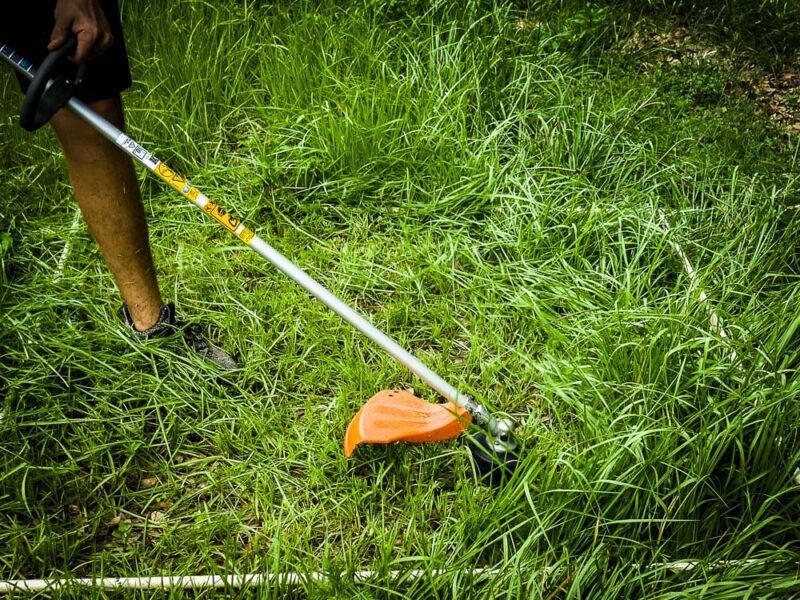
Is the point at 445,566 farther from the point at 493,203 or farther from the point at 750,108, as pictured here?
the point at 750,108

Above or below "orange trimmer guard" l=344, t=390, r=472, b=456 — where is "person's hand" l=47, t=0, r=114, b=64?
above

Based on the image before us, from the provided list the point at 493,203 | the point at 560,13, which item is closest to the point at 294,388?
the point at 493,203

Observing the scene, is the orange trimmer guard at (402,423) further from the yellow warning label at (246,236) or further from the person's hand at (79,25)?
the person's hand at (79,25)

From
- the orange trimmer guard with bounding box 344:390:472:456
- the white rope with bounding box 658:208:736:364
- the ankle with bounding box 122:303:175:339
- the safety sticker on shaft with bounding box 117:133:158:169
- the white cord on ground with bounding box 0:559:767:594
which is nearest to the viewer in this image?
the white cord on ground with bounding box 0:559:767:594

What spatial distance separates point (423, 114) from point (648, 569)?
2.05 m

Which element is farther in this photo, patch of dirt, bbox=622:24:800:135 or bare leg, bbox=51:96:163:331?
patch of dirt, bbox=622:24:800:135

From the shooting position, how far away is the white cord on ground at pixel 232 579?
1697 mm

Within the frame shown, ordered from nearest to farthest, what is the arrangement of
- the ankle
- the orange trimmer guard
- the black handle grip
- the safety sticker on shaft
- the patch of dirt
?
→ the black handle grip → the safety sticker on shaft → the orange trimmer guard → the ankle → the patch of dirt

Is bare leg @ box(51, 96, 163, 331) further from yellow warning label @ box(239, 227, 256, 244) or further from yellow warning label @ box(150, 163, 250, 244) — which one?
yellow warning label @ box(239, 227, 256, 244)

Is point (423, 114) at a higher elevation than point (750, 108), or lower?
lower

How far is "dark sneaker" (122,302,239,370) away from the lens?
7.58 ft

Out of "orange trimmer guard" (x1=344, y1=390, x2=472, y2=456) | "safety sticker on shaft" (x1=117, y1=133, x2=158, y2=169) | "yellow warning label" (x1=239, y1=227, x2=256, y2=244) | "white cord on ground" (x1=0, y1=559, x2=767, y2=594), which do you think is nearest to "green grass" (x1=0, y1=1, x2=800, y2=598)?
"white cord on ground" (x1=0, y1=559, x2=767, y2=594)

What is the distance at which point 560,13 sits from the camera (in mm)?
3623

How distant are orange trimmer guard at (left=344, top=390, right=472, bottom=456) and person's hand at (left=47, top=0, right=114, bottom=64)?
47.4 inches
